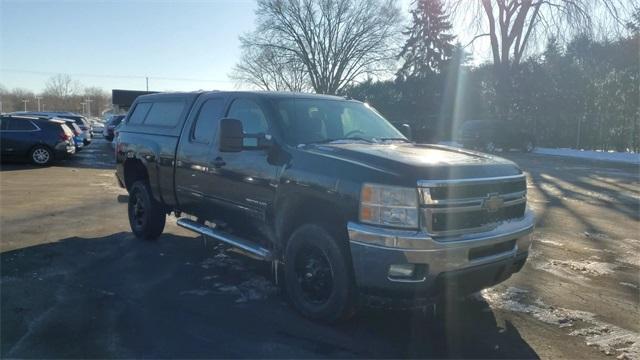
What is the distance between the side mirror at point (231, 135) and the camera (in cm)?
485

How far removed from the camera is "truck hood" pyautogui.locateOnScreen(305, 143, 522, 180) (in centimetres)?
403

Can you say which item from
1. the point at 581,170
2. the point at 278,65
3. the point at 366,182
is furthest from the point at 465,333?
the point at 278,65

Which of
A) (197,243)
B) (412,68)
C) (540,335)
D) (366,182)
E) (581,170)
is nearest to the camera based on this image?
(366,182)

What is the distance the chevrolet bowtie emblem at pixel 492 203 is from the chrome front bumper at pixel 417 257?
0.69 ft

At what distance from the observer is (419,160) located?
4258 mm

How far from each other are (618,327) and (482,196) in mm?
1716

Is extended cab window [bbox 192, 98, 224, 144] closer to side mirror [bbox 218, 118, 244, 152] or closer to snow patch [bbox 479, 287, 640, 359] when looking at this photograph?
side mirror [bbox 218, 118, 244, 152]

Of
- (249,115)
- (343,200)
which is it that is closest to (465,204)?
(343,200)

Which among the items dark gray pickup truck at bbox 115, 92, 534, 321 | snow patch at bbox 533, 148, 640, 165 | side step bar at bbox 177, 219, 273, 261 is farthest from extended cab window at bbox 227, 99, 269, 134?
snow patch at bbox 533, 148, 640, 165

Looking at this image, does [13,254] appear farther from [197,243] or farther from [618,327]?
[618,327]

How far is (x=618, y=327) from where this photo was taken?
4523mm

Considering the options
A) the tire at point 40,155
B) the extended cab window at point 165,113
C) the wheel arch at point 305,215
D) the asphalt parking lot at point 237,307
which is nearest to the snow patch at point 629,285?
the asphalt parking lot at point 237,307

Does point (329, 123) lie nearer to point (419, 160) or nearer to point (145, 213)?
point (419, 160)

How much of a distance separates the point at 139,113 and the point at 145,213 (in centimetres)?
157
